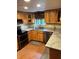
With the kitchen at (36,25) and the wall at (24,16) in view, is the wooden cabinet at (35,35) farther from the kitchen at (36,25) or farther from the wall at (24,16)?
A: the wall at (24,16)

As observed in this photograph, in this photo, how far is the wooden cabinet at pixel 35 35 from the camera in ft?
19.7

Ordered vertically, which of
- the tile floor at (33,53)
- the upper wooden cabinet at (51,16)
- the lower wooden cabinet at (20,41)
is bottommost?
the tile floor at (33,53)

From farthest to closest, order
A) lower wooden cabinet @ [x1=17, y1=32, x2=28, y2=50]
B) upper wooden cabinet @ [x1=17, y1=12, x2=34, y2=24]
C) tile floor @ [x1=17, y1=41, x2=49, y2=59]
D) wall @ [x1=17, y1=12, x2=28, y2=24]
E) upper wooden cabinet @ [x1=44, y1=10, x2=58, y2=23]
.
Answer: upper wooden cabinet @ [x1=17, y1=12, x2=34, y2=24] → wall @ [x1=17, y1=12, x2=28, y2=24] → upper wooden cabinet @ [x1=44, y1=10, x2=58, y2=23] → lower wooden cabinet @ [x1=17, y1=32, x2=28, y2=50] → tile floor @ [x1=17, y1=41, x2=49, y2=59]

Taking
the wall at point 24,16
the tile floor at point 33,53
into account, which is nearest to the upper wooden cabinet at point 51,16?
the wall at point 24,16

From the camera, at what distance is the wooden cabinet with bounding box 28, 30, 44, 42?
601 centimetres

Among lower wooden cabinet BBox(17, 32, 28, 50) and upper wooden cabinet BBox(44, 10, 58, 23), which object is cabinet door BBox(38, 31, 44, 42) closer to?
upper wooden cabinet BBox(44, 10, 58, 23)

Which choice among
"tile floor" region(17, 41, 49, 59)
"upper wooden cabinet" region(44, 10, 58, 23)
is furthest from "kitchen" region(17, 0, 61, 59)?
"tile floor" region(17, 41, 49, 59)

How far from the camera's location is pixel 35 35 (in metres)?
6.37

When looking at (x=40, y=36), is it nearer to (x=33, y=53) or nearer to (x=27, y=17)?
(x=27, y=17)

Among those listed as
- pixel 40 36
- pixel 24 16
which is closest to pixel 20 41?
pixel 40 36

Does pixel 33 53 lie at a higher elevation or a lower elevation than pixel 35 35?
lower
